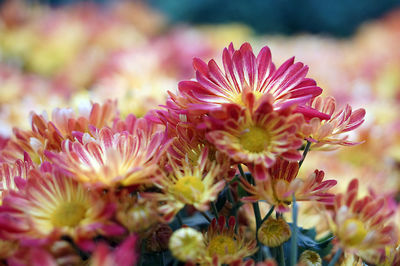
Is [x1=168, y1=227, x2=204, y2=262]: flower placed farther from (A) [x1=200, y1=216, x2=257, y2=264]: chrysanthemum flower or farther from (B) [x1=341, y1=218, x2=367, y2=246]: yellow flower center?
(B) [x1=341, y1=218, x2=367, y2=246]: yellow flower center

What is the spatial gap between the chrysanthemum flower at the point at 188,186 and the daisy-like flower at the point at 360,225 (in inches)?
5.4

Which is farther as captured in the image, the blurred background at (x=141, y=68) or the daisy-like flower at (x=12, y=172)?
the blurred background at (x=141, y=68)

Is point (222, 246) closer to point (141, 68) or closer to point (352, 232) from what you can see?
point (352, 232)

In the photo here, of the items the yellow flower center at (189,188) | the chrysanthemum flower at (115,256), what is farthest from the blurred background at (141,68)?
the chrysanthemum flower at (115,256)

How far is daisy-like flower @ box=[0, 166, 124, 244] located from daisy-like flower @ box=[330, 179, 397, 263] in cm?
24

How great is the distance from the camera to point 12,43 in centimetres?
189

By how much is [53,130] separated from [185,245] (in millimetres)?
276

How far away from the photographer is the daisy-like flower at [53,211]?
0.42m

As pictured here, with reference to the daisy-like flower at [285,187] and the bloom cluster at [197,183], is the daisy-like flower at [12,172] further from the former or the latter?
the daisy-like flower at [285,187]

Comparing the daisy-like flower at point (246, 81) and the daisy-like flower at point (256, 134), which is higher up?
the daisy-like flower at point (246, 81)

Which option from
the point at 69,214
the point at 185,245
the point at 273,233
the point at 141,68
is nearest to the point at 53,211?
the point at 69,214

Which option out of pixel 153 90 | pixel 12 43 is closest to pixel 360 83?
pixel 153 90

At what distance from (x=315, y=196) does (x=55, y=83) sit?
1406mm

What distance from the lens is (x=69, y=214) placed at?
1.50 ft
